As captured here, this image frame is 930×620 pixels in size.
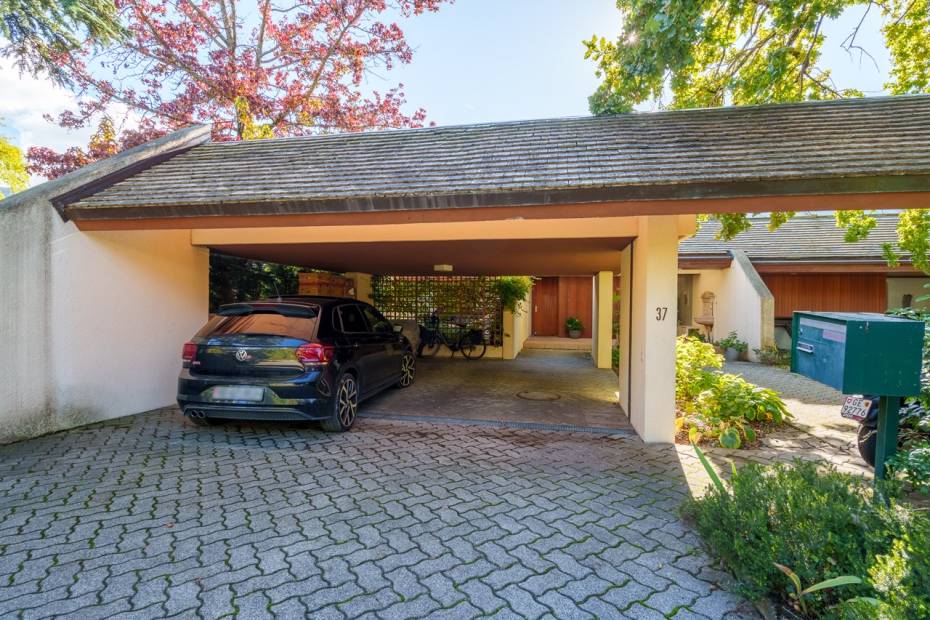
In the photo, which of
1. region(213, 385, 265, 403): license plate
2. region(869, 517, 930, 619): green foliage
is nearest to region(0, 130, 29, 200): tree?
region(213, 385, 265, 403): license plate

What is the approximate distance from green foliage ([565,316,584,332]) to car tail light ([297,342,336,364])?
47.5 ft

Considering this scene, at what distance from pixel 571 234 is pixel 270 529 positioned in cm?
462

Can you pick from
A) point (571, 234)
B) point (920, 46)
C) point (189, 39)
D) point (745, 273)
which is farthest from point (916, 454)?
point (189, 39)

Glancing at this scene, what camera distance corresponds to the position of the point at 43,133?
12.8m

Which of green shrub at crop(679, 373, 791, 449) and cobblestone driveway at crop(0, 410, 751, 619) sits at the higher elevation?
green shrub at crop(679, 373, 791, 449)

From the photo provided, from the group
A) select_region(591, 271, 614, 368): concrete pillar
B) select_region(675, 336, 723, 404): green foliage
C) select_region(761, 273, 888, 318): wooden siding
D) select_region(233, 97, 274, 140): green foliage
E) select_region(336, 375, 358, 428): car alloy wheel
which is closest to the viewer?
select_region(336, 375, 358, 428): car alloy wheel

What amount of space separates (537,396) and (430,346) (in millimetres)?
6205

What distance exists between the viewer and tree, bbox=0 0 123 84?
20.6 ft

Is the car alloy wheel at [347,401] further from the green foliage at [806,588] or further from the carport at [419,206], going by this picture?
the green foliage at [806,588]

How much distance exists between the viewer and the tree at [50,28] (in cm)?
629

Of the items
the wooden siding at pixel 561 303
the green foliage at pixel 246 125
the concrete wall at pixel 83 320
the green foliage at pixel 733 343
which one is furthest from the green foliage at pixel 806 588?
the wooden siding at pixel 561 303

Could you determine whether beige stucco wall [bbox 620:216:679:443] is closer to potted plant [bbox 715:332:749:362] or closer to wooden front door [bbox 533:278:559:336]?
potted plant [bbox 715:332:749:362]

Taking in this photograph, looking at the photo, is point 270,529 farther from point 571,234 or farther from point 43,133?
point 43,133

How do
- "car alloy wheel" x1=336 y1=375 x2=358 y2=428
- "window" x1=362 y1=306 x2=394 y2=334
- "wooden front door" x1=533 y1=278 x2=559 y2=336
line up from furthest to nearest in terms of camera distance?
"wooden front door" x1=533 y1=278 x2=559 y2=336 → "window" x1=362 y1=306 x2=394 y2=334 → "car alloy wheel" x1=336 y1=375 x2=358 y2=428
